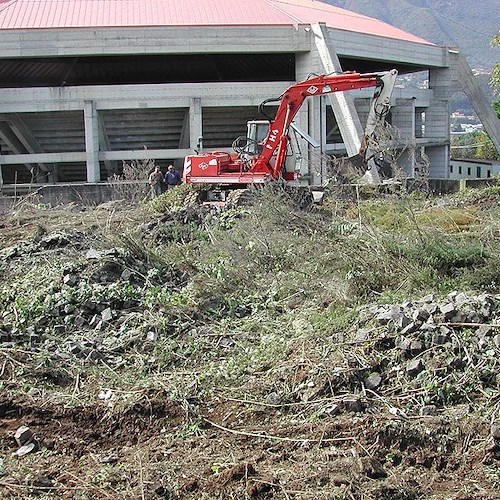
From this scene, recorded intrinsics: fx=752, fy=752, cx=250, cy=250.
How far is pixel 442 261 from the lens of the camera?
896 centimetres

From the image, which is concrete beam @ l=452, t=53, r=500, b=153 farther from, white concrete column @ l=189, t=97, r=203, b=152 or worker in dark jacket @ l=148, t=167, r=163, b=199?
worker in dark jacket @ l=148, t=167, r=163, b=199

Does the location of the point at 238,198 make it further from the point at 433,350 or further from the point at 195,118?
the point at 195,118

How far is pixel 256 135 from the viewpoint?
773 inches

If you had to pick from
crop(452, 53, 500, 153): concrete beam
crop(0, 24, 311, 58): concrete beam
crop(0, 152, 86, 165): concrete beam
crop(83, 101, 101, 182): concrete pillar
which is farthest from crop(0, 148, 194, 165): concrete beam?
crop(452, 53, 500, 153): concrete beam

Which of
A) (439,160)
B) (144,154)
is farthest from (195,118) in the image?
(439,160)

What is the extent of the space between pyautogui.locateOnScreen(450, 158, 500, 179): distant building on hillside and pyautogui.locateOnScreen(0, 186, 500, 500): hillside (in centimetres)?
3103

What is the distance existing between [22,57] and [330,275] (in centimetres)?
2204

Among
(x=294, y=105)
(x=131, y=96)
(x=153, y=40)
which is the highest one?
(x=153, y=40)

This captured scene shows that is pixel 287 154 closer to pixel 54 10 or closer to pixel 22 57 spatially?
pixel 22 57

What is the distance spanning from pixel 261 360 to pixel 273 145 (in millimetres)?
11531

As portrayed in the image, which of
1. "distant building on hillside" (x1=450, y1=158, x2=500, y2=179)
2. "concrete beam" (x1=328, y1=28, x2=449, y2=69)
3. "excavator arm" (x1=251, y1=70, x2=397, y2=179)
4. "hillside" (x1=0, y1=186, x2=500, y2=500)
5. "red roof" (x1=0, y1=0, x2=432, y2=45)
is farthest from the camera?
"distant building on hillside" (x1=450, y1=158, x2=500, y2=179)

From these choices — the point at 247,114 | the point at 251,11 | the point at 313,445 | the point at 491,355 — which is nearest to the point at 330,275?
the point at 491,355

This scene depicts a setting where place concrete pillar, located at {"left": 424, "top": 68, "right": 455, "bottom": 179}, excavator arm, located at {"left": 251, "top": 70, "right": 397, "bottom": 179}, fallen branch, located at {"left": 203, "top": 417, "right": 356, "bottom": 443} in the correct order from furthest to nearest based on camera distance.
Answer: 1. concrete pillar, located at {"left": 424, "top": 68, "right": 455, "bottom": 179}
2. excavator arm, located at {"left": 251, "top": 70, "right": 397, "bottom": 179}
3. fallen branch, located at {"left": 203, "top": 417, "right": 356, "bottom": 443}

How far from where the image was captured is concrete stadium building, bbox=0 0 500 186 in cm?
2786
